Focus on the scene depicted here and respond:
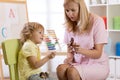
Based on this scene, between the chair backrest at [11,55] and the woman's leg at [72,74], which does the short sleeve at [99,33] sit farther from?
the chair backrest at [11,55]

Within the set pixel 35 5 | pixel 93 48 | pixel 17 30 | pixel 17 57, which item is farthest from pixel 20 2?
pixel 93 48

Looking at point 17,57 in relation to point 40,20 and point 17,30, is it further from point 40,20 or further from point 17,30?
point 40,20

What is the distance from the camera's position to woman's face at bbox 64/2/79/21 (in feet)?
6.01

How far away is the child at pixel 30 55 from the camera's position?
6.08 ft

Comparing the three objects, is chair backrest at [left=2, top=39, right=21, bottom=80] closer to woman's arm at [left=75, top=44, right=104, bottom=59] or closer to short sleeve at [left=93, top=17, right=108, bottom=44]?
woman's arm at [left=75, top=44, right=104, bottom=59]

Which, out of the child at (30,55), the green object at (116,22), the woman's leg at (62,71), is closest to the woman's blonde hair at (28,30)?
the child at (30,55)

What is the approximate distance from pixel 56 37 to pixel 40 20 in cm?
42

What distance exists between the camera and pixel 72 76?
1.73 m

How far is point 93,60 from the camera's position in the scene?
6.17 ft

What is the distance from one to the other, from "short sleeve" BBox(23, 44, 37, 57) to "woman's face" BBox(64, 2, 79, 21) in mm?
414

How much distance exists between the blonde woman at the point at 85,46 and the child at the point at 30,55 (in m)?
0.18

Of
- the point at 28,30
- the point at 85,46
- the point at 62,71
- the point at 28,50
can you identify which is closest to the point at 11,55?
the point at 28,50

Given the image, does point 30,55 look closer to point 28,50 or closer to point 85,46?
point 28,50

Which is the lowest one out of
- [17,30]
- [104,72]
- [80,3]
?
[104,72]
